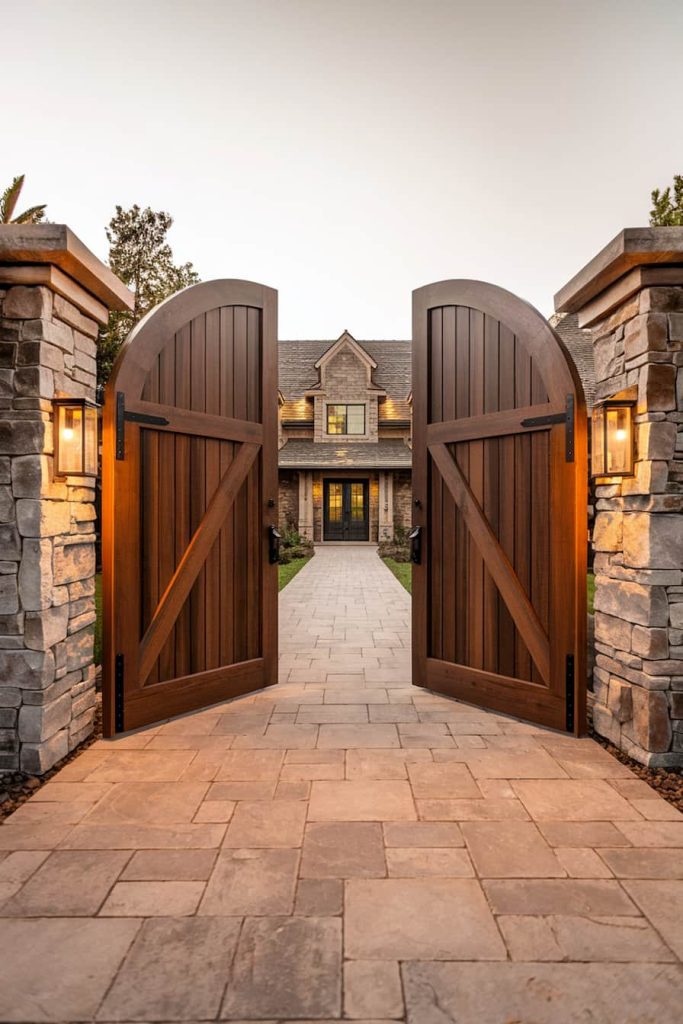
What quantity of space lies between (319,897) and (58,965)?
32.2 inches

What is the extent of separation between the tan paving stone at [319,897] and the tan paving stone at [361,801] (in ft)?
1.48

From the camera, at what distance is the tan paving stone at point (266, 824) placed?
215cm

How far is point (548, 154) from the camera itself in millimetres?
9250

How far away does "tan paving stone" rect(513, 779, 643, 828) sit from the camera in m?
2.37

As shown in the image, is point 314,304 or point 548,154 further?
point 314,304

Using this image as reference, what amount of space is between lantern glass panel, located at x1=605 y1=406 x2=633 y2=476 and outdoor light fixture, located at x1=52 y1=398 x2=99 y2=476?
305 centimetres

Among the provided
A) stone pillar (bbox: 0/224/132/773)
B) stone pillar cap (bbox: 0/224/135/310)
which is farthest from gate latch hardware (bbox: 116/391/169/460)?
stone pillar cap (bbox: 0/224/135/310)

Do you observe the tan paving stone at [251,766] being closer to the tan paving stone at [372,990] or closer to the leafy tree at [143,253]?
the tan paving stone at [372,990]

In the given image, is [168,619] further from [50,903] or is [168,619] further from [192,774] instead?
[50,903]

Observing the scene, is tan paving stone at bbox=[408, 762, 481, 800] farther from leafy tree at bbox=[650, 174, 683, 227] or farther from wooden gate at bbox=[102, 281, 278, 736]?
leafy tree at bbox=[650, 174, 683, 227]

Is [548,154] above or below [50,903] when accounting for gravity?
above

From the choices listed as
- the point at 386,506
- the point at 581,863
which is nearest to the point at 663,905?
the point at 581,863

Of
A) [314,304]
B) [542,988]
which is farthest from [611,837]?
[314,304]

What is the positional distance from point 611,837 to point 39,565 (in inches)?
122
